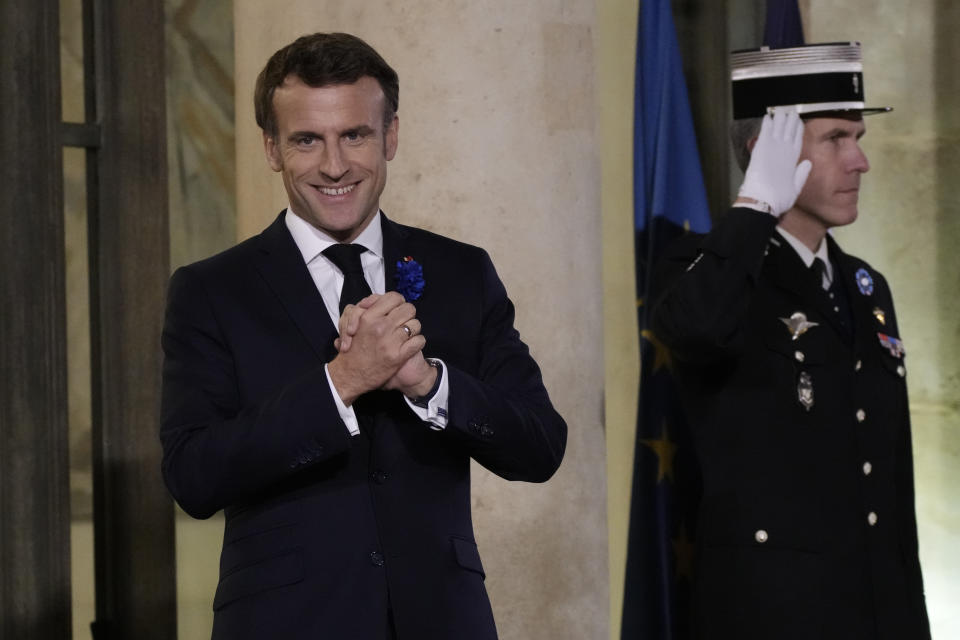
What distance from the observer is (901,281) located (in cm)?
498

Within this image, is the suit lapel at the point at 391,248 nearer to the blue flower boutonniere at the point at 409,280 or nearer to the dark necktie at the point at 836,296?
the blue flower boutonniere at the point at 409,280

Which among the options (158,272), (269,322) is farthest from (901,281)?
(269,322)

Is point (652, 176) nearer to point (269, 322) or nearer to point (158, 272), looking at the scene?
point (158, 272)

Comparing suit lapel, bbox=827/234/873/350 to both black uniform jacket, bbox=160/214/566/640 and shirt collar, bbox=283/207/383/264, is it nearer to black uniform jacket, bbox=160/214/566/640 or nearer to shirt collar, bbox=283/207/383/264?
black uniform jacket, bbox=160/214/566/640

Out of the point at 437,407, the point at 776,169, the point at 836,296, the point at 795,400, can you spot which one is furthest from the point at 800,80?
the point at 437,407

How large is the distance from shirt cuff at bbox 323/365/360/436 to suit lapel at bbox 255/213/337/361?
117 millimetres

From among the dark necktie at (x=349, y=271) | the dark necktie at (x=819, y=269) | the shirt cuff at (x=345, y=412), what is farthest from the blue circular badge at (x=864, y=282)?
the shirt cuff at (x=345, y=412)

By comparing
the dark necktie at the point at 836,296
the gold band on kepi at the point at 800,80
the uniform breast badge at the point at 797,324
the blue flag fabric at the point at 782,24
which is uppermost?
the blue flag fabric at the point at 782,24

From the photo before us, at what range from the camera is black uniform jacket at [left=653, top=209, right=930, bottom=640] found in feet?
10.1

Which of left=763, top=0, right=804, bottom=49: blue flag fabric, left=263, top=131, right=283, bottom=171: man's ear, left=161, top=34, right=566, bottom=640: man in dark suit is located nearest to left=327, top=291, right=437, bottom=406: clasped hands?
left=161, top=34, right=566, bottom=640: man in dark suit

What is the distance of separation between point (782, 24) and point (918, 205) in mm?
1681

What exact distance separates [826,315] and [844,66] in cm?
62

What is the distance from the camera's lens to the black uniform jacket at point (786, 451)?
121 inches

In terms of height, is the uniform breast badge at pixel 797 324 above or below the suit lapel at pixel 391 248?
below
